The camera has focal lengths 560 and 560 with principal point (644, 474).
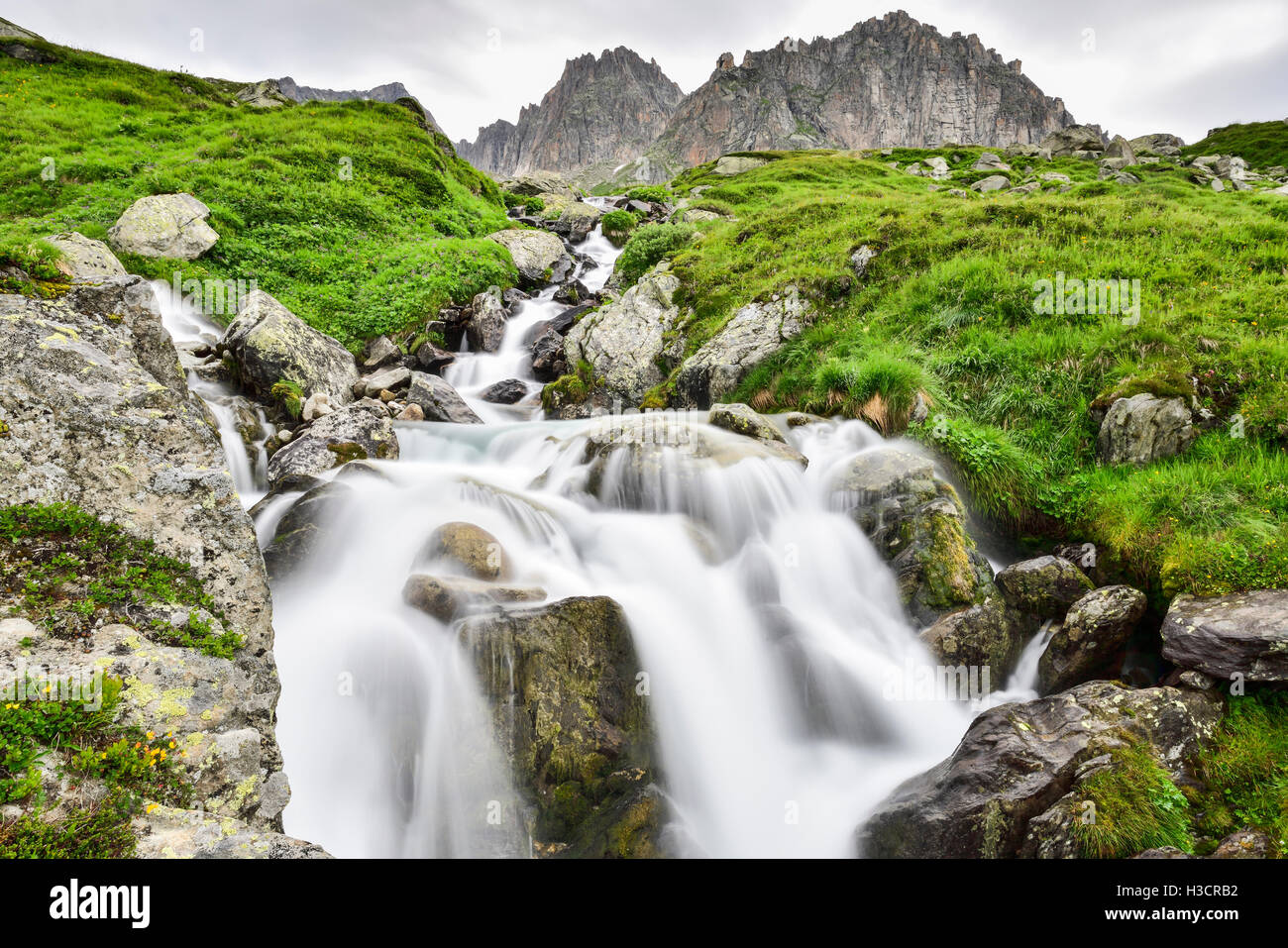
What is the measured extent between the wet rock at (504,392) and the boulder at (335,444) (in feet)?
16.0

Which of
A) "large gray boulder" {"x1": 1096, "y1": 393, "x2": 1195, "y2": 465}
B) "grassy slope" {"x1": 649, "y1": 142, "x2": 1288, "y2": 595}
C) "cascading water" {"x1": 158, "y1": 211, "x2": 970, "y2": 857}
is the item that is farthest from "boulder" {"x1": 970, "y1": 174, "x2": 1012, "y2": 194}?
"cascading water" {"x1": 158, "y1": 211, "x2": 970, "y2": 857}

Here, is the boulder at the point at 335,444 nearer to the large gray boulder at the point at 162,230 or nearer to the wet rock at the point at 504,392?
the wet rock at the point at 504,392

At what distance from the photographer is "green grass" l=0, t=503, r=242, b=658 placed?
3.59 meters

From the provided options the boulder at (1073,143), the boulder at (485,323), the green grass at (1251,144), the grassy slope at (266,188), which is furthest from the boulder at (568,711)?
the green grass at (1251,144)

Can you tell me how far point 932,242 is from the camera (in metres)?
14.7

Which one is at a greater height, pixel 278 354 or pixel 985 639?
pixel 278 354

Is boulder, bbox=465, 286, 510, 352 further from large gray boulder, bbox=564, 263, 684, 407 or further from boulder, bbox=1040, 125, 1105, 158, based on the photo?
boulder, bbox=1040, 125, 1105, 158

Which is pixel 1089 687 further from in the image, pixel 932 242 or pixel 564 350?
pixel 564 350

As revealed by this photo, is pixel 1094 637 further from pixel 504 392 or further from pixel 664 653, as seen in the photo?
pixel 504 392

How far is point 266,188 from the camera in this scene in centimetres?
2180

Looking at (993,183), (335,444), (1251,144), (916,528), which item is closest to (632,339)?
(335,444)

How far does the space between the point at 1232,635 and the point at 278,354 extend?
53.2 feet

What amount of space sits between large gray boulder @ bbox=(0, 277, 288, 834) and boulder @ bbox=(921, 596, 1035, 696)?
684 cm
